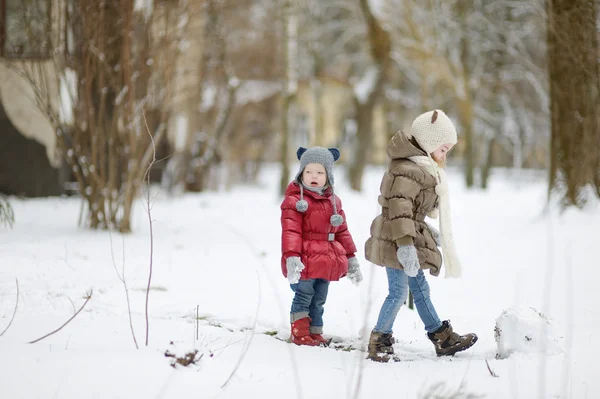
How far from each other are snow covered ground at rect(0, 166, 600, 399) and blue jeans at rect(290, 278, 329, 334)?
8.9 inches

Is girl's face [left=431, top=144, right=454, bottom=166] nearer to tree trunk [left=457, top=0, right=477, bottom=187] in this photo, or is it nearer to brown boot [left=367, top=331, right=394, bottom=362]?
brown boot [left=367, top=331, right=394, bottom=362]

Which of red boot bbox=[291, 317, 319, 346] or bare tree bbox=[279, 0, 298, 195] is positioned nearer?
red boot bbox=[291, 317, 319, 346]

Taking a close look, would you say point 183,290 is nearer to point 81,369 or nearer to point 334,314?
point 334,314

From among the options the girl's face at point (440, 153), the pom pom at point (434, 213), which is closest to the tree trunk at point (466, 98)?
the girl's face at point (440, 153)

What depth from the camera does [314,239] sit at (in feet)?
13.7

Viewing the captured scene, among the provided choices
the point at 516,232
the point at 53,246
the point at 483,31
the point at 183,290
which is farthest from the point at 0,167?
the point at 483,31

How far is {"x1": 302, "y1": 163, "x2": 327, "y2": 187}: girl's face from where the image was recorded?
4.20 meters

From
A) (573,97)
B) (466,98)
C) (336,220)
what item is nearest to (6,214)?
(336,220)

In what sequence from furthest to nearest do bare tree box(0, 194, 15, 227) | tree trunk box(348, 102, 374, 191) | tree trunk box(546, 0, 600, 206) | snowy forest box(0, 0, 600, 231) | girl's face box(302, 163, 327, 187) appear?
tree trunk box(348, 102, 374, 191) < snowy forest box(0, 0, 600, 231) < tree trunk box(546, 0, 600, 206) < bare tree box(0, 194, 15, 227) < girl's face box(302, 163, 327, 187)

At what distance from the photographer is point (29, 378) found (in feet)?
9.99

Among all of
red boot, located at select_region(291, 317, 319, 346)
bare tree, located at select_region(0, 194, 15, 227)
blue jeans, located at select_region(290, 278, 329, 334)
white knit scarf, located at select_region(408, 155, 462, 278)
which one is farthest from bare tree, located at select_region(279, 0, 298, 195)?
white knit scarf, located at select_region(408, 155, 462, 278)

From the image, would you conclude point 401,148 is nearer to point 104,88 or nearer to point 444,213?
point 444,213

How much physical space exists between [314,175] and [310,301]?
0.84 m

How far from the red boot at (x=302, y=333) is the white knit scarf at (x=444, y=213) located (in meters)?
0.98
